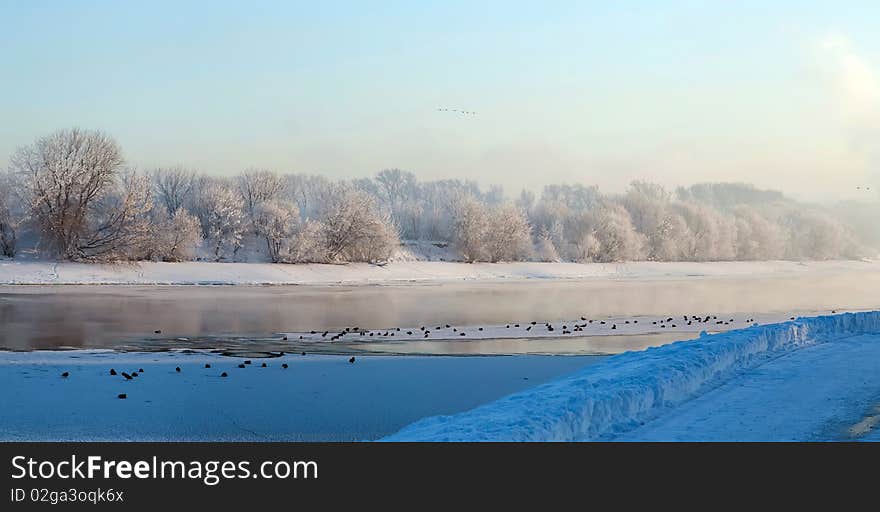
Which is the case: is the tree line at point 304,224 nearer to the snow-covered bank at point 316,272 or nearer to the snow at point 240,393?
the snow-covered bank at point 316,272

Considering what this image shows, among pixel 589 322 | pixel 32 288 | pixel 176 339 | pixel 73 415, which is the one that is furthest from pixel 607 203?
pixel 73 415

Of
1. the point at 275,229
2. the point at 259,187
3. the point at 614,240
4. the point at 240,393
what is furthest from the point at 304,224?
the point at 240,393

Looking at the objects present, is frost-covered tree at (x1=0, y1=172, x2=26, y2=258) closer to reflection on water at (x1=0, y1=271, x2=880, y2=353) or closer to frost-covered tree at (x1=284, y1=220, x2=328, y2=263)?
reflection on water at (x1=0, y1=271, x2=880, y2=353)

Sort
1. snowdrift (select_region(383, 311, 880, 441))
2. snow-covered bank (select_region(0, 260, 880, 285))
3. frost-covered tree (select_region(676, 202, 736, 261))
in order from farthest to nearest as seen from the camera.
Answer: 1. frost-covered tree (select_region(676, 202, 736, 261))
2. snow-covered bank (select_region(0, 260, 880, 285))
3. snowdrift (select_region(383, 311, 880, 441))

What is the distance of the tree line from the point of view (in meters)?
65.1

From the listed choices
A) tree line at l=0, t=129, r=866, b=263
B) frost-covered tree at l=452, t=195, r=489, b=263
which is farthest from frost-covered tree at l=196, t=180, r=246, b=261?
frost-covered tree at l=452, t=195, r=489, b=263

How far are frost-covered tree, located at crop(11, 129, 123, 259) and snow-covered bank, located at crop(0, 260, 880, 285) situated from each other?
3.59 m

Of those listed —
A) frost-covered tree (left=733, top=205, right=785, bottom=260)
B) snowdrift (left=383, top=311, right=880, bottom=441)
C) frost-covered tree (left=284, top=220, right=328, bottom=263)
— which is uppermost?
frost-covered tree (left=733, top=205, right=785, bottom=260)

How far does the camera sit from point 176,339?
22.9 m

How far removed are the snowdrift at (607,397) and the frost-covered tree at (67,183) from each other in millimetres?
56044

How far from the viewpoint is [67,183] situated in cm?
6738

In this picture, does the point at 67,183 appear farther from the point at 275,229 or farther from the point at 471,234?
the point at 471,234
